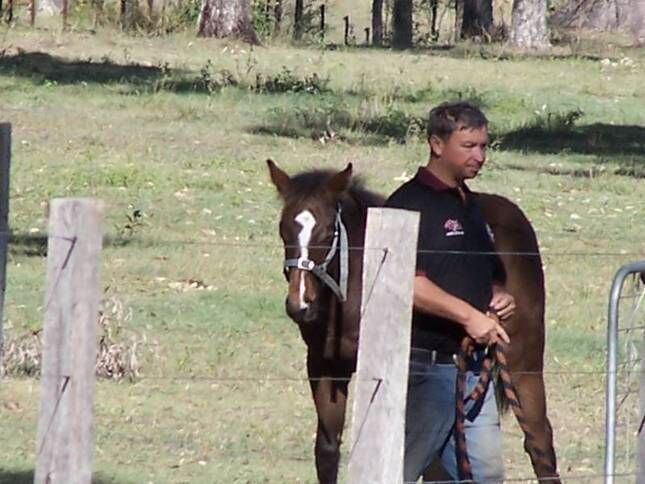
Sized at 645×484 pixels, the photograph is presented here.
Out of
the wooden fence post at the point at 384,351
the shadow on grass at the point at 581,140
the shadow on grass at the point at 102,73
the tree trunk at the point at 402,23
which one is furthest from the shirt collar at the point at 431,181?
the tree trunk at the point at 402,23

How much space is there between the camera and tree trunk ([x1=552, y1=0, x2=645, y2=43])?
52.3 metres

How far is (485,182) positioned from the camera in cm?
1802

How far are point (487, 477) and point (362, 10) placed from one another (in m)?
59.0

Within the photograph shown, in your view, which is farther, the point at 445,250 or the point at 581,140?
the point at 581,140

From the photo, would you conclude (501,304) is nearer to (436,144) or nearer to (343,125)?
(436,144)

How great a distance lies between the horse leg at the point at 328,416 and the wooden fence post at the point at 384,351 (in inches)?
85.6

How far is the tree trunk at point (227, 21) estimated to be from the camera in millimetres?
32906

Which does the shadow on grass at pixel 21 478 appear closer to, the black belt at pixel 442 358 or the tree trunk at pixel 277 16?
the black belt at pixel 442 358

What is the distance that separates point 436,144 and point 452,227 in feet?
1.17

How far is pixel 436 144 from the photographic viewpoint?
22.4ft

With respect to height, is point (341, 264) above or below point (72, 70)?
below

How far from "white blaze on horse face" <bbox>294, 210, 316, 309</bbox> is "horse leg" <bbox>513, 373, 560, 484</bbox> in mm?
1340

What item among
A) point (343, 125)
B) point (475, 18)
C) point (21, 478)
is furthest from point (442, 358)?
point (475, 18)

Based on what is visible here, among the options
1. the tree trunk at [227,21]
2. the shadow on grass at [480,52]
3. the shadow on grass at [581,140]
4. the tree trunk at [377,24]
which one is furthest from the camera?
the tree trunk at [377,24]
